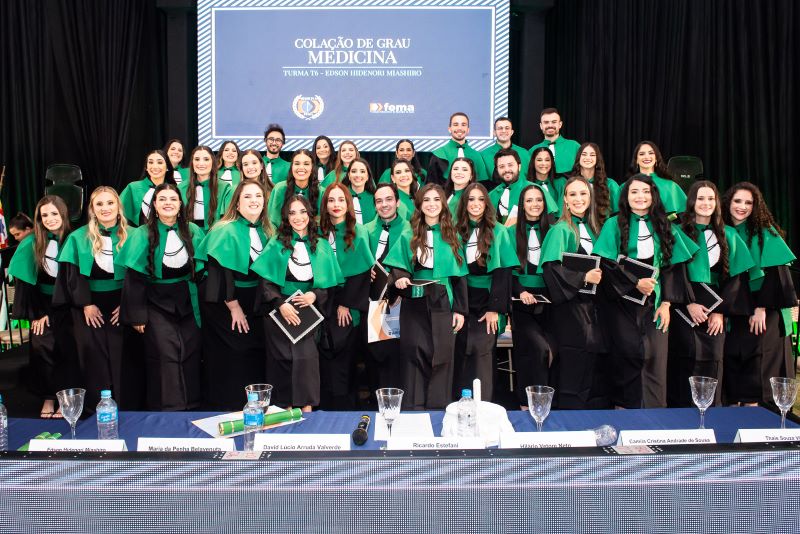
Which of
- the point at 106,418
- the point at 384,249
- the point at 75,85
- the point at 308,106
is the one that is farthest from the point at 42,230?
the point at 75,85

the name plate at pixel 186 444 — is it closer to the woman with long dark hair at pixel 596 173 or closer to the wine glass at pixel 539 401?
the wine glass at pixel 539 401

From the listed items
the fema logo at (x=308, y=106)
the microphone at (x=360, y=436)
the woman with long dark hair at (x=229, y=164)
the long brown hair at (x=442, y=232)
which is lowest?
the microphone at (x=360, y=436)

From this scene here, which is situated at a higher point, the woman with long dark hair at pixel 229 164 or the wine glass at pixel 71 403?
the woman with long dark hair at pixel 229 164

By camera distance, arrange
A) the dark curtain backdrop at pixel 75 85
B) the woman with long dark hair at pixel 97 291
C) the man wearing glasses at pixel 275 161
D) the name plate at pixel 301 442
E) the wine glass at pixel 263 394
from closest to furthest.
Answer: the name plate at pixel 301 442 < the wine glass at pixel 263 394 < the woman with long dark hair at pixel 97 291 < the man wearing glasses at pixel 275 161 < the dark curtain backdrop at pixel 75 85

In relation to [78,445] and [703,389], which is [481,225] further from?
[78,445]

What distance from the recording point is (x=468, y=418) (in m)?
2.17

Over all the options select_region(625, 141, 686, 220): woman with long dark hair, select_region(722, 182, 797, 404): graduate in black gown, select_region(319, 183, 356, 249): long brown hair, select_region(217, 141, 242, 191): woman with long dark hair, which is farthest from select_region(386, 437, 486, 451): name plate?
select_region(217, 141, 242, 191): woman with long dark hair

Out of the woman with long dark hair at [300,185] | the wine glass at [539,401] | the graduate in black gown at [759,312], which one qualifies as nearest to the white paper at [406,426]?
the wine glass at [539,401]

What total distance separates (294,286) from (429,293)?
80 cm

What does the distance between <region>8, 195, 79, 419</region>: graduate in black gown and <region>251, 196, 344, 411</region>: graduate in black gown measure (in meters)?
1.43

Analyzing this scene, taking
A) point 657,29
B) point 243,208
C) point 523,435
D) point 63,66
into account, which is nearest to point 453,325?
point 243,208

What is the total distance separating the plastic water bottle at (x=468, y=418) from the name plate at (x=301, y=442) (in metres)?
0.37

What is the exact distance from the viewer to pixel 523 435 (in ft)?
6.67

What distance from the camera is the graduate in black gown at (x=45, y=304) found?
4.41 meters
